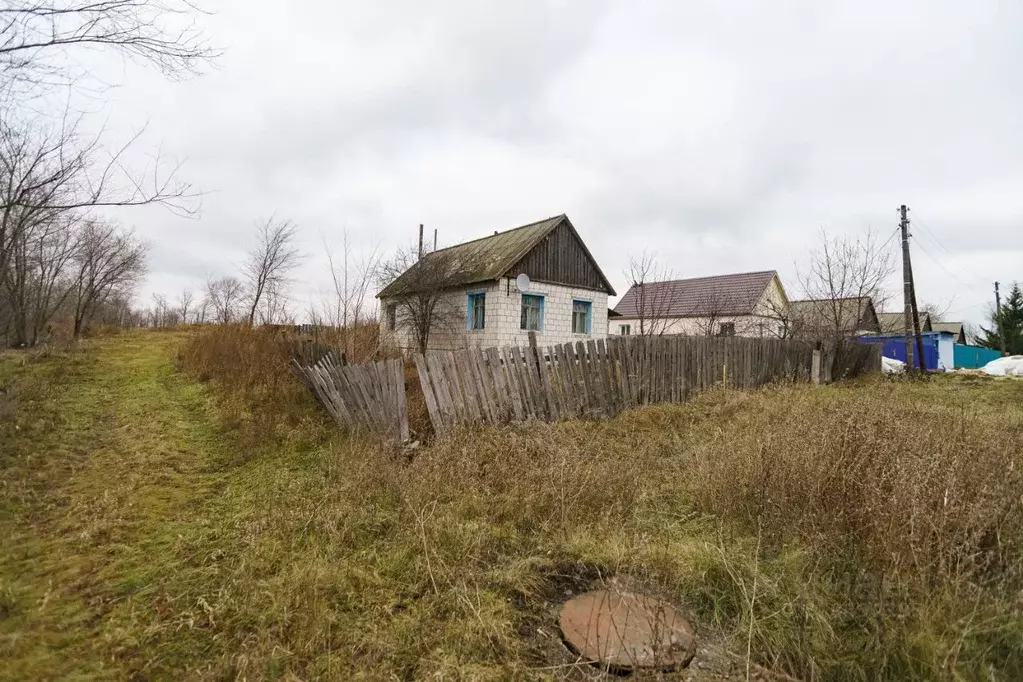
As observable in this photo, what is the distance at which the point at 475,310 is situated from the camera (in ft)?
57.0

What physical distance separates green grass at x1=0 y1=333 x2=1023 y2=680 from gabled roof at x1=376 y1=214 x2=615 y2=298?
11.5 metres

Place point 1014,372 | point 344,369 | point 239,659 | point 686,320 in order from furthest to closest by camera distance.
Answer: point 686,320 → point 1014,372 → point 344,369 → point 239,659

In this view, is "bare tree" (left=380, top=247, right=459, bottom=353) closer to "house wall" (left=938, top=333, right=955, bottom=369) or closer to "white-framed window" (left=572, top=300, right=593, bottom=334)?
"white-framed window" (left=572, top=300, right=593, bottom=334)

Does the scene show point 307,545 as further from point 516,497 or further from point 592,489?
point 592,489

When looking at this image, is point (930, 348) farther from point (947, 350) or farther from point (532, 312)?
point (532, 312)

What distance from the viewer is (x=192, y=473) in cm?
539

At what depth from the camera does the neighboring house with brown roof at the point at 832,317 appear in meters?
16.2

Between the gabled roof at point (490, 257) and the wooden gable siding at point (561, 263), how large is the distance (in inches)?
6.2

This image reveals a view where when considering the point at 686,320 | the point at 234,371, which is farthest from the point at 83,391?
the point at 686,320

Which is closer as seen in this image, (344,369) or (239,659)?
(239,659)

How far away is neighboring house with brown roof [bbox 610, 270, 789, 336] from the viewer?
25.9 meters

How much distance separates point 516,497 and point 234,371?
8.18 metres

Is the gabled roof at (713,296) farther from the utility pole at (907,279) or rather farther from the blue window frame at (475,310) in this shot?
the blue window frame at (475,310)

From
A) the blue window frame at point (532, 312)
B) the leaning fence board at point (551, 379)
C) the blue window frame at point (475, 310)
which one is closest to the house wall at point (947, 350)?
the blue window frame at point (532, 312)
